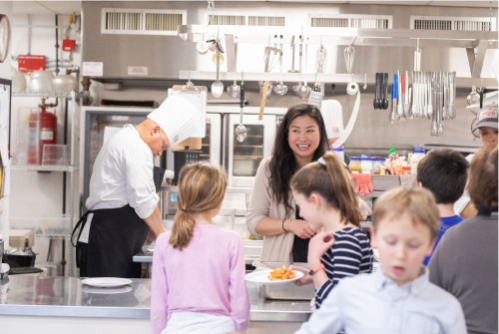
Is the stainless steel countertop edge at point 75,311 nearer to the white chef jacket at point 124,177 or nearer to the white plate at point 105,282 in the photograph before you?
the white plate at point 105,282

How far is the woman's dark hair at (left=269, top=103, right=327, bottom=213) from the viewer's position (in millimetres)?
2217

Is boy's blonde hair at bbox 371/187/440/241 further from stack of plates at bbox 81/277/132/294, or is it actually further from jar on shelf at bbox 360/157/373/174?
jar on shelf at bbox 360/157/373/174

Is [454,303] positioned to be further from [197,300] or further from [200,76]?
[200,76]

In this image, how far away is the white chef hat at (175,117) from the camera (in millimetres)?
2859

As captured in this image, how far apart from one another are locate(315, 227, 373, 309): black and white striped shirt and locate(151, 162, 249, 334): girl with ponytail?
0.29m

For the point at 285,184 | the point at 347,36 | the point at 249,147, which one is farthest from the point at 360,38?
Answer: the point at 249,147

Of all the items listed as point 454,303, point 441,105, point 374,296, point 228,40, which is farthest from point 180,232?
point 441,105

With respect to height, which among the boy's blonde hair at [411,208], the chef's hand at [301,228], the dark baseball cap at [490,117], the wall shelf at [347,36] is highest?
the wall shelf at [347,36]

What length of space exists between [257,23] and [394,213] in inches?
151

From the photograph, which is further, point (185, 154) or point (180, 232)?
point (185, 154)

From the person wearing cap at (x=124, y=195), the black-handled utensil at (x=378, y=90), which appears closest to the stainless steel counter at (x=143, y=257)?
the person wearing cap at (x=124, y=195)

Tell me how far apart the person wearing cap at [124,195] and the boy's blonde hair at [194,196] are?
1.09 meters

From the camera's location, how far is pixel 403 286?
1.16 metres

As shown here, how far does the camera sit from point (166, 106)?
291 cm
